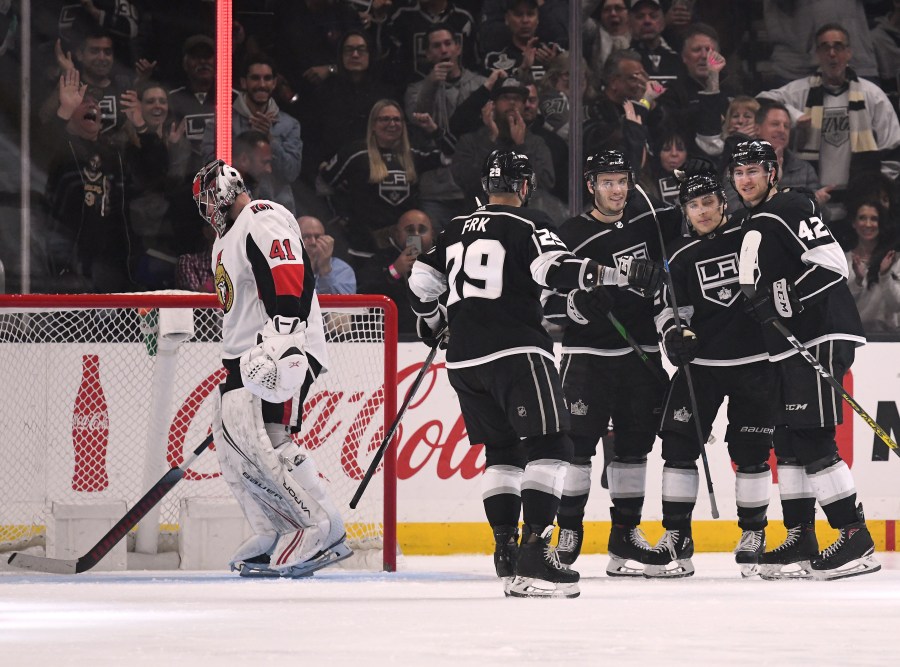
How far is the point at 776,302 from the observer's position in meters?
5.18

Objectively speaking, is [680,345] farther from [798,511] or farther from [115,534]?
[115,534]

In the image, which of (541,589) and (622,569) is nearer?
(541,589)

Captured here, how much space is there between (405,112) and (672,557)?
2804 mm

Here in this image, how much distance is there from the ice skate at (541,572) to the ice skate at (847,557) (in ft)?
3.69

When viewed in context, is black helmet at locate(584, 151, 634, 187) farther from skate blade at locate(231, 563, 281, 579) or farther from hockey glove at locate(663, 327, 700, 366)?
skate blade at locate(231, 563, 281, 579)

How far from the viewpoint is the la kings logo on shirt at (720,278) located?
5367 millimetres

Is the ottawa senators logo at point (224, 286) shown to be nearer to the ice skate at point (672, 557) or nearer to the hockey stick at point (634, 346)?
the hockey stick at point (634, 346)

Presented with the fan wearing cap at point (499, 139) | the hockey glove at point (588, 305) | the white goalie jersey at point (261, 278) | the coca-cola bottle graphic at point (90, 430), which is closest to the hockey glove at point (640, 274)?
the hockey glove at point (588, 305)

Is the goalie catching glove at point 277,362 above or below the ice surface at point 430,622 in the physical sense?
above

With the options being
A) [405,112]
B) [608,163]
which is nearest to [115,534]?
[608,163]

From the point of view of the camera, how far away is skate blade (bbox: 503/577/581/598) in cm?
436

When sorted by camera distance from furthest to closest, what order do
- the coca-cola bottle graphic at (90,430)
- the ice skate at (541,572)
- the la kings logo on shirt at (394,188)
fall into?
1. the la kings logo on shirt at (394,188)
2. the coca-cola bottle graphic at (90,430)
3. the ice skate at (541,572)

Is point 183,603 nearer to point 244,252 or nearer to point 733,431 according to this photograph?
point 244,252

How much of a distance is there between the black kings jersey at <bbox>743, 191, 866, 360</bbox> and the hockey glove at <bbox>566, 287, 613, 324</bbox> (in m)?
0.57
